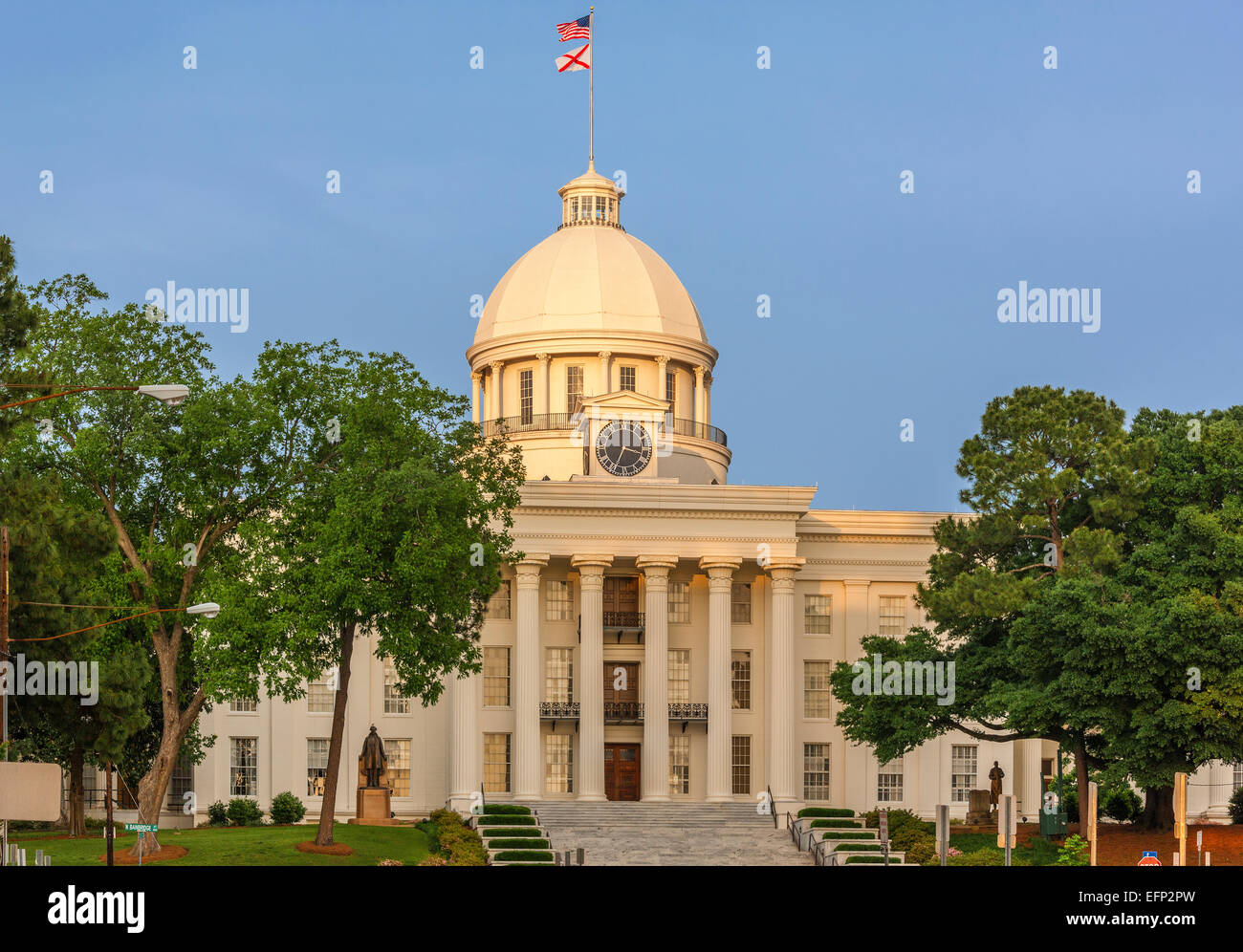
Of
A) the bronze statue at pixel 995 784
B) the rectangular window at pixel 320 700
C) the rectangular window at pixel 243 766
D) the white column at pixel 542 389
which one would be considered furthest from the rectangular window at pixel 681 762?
the rectangular window at pixel 243 766

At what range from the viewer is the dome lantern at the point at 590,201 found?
273 ft

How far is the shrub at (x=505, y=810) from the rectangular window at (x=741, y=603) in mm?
13132

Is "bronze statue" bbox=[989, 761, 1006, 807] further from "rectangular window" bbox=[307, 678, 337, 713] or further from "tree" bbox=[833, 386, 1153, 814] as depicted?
"rectangular window" bbox=[307, 678, 337, 713]

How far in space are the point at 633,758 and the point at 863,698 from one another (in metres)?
14.4

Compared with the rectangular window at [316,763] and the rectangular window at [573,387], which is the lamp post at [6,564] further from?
the rectangular window at [573,387]

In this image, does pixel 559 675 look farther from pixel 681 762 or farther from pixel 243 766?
pixel 243 766

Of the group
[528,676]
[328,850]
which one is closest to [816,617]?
[528,676]

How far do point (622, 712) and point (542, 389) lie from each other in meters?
15.4

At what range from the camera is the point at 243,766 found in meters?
69.8

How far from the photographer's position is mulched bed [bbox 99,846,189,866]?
1817 inches

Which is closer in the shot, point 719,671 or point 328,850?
point 328,850

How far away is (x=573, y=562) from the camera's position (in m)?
68.1
